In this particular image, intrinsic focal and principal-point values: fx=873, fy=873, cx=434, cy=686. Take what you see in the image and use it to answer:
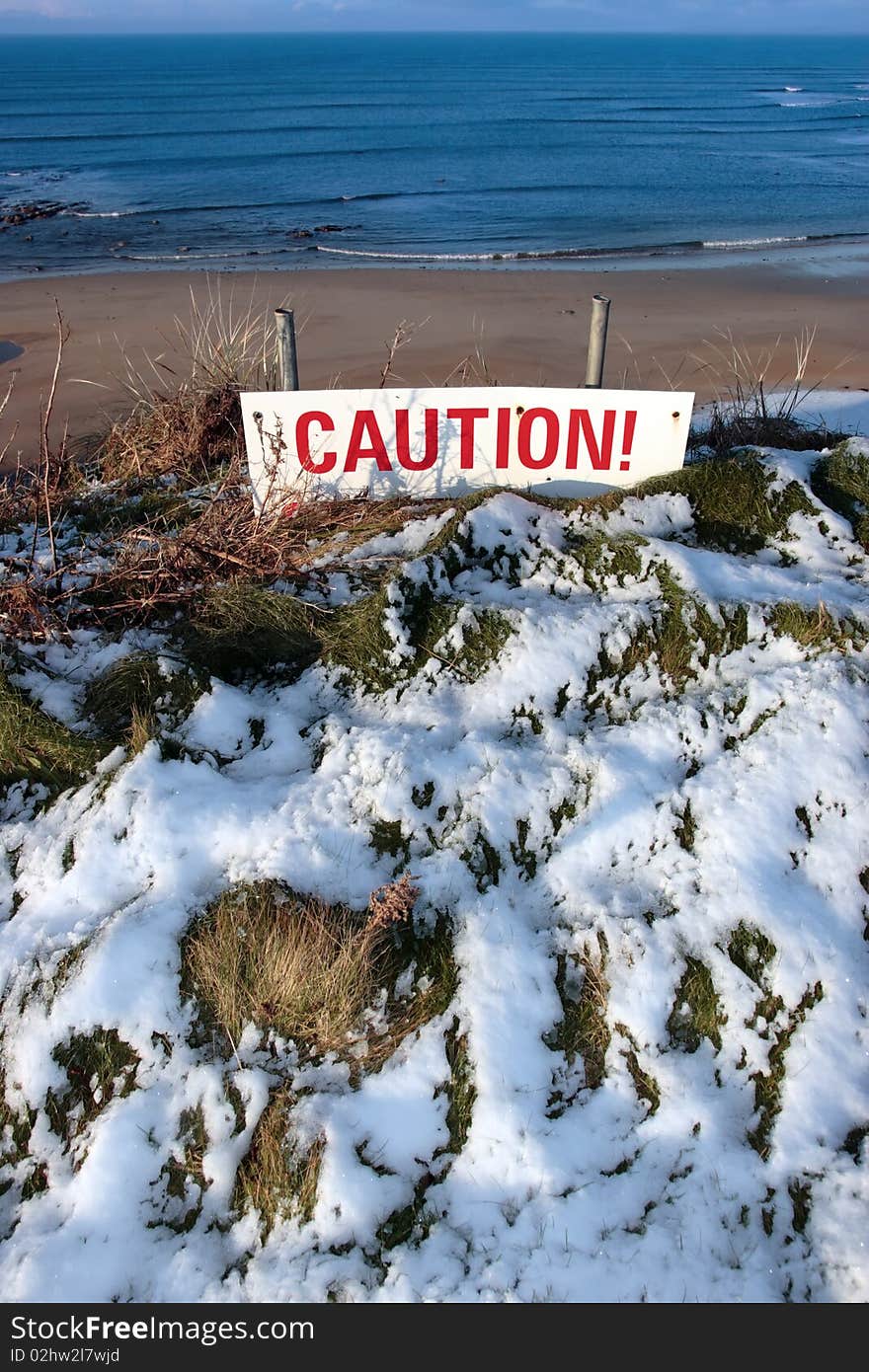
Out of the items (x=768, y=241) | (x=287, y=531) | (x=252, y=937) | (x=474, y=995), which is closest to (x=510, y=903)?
(x=474, y=995)

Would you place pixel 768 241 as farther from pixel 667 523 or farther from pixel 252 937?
pixel 252 937

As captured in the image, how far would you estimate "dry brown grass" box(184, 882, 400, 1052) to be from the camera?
215 centimetres

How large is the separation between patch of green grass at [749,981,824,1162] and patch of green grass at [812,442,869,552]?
6.96 ft

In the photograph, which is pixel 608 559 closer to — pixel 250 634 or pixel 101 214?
pixel 250 634

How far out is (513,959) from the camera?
89.2 inches

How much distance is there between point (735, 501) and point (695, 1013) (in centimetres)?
216

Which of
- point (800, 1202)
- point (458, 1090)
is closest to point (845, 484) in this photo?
point (800, 1202)

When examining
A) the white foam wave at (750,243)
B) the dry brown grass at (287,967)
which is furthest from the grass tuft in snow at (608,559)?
the white foam wave at (750,243)

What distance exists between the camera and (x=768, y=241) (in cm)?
1493

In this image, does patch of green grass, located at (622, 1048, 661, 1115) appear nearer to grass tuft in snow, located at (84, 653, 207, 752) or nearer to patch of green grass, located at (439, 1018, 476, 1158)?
patch of green grass, located at (439, 1018, 476, 1158)

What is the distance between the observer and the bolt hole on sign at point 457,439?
3521 mm

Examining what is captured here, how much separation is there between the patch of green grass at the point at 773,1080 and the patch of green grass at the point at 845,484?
2122 millimetres

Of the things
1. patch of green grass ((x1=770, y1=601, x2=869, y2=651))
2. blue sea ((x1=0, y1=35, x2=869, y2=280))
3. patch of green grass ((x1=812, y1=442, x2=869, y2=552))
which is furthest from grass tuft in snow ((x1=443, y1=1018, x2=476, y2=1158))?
blue sea ((x1=0, y1=35, x2=869, y2=280))

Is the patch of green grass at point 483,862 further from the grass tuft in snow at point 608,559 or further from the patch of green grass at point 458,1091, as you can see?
the grass tuft in snow at point 608,559
